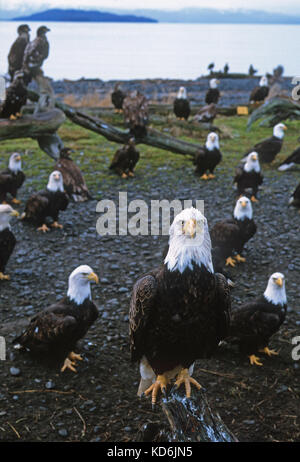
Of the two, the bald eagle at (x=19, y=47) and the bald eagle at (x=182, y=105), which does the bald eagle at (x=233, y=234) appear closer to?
Answer: the bald eagle at (x=19, y=47)

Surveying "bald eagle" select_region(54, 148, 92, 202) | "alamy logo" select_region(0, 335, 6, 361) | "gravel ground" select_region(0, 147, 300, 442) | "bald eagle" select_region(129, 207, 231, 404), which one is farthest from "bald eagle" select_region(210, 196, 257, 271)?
"bald eagle" select_region(129, 207, 231, 404)

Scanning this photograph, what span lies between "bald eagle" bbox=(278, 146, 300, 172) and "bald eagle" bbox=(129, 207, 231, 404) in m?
8.24

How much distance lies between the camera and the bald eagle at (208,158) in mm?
10750

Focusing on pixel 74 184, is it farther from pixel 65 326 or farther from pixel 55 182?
pixel 65 326

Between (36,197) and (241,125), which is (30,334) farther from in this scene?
(241,125)

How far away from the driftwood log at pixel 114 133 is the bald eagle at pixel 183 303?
874 centimetres

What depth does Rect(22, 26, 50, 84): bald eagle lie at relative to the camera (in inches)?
429

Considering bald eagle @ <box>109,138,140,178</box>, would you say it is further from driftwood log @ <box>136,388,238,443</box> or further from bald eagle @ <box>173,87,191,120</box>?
driftwood log @ <box>136,388,238,443</box>

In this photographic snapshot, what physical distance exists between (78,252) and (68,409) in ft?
10.8

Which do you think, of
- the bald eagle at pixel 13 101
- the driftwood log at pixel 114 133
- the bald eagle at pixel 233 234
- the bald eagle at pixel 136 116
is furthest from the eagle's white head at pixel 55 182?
the bald eagle at pixel 136 116

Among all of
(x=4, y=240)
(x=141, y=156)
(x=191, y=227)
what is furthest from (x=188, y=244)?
(x=141, y=156)

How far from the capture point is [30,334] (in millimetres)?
4922

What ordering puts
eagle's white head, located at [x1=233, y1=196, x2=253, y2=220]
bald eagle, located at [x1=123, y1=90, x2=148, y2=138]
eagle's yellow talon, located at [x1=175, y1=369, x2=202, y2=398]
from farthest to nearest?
1. bald eagle, located at [x1=123, y1=90, x2=148, y2=138]
2. eagle's white head, located at [x1=233, y1=196, x2=253, y2=220]
3. eagle's yellow talon, located at [x1=175, y1=369, x2=202, y2=398]
